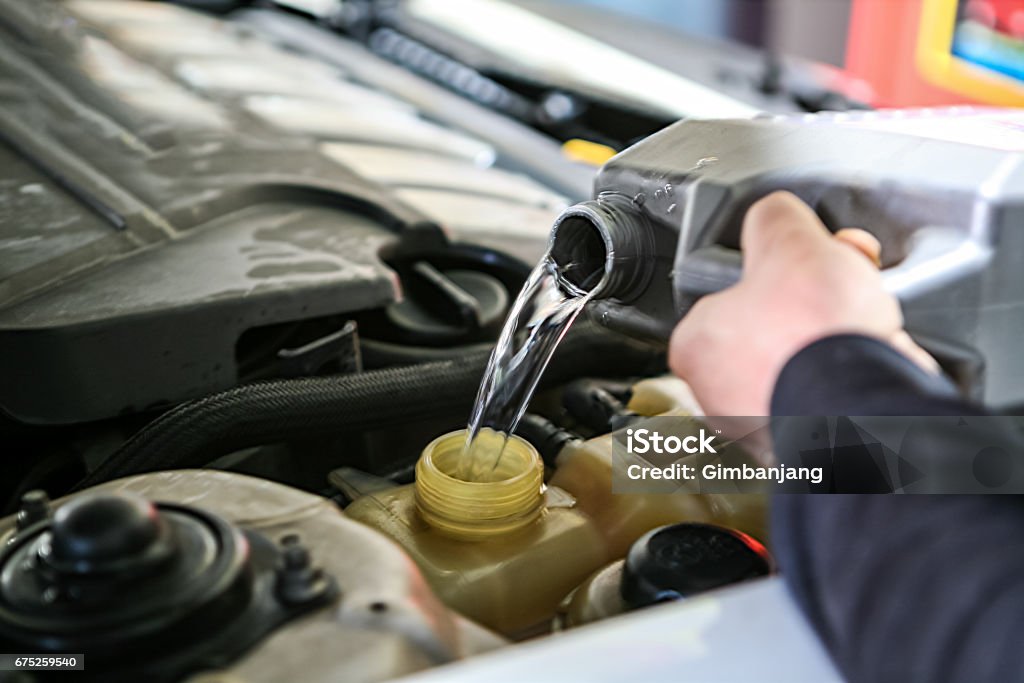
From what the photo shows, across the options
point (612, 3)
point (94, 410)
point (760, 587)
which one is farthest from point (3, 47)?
point (612, 3)

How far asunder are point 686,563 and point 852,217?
31 centimetres

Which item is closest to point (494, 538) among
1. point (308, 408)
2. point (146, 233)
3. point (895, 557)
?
point (308, 408)

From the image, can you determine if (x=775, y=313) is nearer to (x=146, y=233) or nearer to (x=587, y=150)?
(x=146, y=233)

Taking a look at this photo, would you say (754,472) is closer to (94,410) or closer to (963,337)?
(963,337)

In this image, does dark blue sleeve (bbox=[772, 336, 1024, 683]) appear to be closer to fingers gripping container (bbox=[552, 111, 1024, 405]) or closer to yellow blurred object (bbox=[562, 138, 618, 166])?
fingers gripping container (bbox=[552, 111, 1024, 405])

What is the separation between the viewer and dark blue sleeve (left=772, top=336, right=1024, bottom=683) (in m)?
0.54

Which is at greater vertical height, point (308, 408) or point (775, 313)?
point (775, 313)

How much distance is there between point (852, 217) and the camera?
32.1 inches

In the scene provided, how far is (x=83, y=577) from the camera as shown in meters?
0.61

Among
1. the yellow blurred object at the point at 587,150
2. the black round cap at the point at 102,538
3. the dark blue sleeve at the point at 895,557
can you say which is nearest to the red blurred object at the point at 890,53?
the yellow blurred object at the point at 587,150

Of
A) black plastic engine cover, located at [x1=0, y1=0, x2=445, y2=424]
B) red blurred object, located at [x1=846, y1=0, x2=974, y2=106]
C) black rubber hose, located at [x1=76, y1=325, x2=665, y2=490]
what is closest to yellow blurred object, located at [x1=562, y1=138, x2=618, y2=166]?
black plastic engine cover, located at [x1=0, y1=0, x2=445, y2=424]

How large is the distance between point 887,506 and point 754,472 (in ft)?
1.30

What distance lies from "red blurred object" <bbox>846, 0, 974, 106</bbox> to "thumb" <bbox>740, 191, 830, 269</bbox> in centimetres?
338

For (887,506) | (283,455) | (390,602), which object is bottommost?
(283,455)
